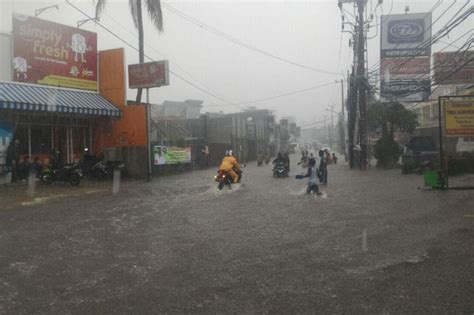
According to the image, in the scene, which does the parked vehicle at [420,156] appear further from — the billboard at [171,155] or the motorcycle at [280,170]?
the billboard at [171,155]

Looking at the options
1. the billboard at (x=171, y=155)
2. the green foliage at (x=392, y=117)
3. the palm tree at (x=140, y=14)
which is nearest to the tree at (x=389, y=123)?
the green foliage at (x=392, y=117)

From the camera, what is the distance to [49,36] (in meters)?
21.5

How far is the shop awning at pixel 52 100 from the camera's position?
1833 centimetres

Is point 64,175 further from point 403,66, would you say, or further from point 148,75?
point 403,66

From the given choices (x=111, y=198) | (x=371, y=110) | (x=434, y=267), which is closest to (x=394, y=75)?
(x=371, y=110)

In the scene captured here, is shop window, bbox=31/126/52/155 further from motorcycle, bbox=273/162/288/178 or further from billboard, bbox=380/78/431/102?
billboard, bbox=380/78/431/102

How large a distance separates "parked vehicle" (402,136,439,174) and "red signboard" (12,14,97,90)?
641 inches

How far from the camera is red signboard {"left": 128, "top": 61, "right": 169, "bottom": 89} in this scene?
21922 millimetres

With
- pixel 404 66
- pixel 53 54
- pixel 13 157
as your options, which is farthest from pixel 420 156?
pixel 13 157

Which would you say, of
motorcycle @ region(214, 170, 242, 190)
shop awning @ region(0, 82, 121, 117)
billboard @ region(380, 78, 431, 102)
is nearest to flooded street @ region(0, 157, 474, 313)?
motorcycle @ region(214, 170, 242, 190)

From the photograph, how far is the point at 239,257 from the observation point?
7.49m

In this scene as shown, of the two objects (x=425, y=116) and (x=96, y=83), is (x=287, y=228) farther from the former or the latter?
(x=425, y=116)

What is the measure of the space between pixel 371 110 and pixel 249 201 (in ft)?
74.0

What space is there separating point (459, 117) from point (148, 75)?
12868 mm
